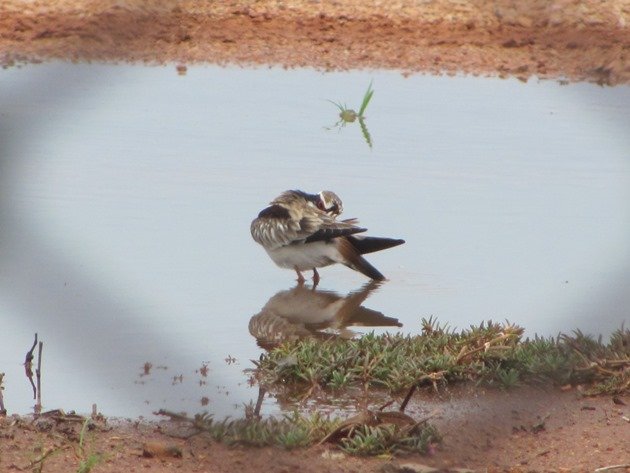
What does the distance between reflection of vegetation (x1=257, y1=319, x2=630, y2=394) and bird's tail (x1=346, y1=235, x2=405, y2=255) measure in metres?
1.71

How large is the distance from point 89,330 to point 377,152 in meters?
6.94

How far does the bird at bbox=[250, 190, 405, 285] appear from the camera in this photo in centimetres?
697

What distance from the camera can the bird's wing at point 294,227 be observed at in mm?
7000

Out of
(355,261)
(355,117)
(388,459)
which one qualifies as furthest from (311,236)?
(388,459)

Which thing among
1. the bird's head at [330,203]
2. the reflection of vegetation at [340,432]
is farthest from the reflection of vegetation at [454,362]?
the bird's head at [330,203]

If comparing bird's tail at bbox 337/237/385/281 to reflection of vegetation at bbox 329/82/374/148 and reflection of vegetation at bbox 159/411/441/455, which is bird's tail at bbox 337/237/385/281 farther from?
reflection of vegetation at bbox 159/411/441/455

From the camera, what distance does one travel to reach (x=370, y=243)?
687cm

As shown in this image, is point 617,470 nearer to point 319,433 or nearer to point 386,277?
point 319,433

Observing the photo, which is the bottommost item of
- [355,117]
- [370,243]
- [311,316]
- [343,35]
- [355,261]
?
[311,316]

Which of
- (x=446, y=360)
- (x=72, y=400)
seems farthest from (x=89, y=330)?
(x=446, y=360)

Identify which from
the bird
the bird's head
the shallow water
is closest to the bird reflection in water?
the shallow water

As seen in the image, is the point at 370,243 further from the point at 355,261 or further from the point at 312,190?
the point at 312,190

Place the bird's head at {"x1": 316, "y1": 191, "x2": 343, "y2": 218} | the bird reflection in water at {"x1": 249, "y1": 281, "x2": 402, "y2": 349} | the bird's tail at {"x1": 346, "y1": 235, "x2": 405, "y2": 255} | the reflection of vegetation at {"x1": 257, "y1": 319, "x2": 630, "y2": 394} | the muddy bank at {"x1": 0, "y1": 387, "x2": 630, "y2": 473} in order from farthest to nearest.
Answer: the bird's head at {"x1": 316, "y1": 191, "x2": 343, "y2": 218} → the bird's tail at {"x1": 346, "y1": 235, "x2": 405, "y2": 255} → the bird reflection in water at {"x1": 249, "y1": 281, "x2": 402, "y2": 349} → the reflection of vegetation at {"x1": 257, "y1": 319, "x2": 630, "y2": 394} → the muddy bank at {"x1": 0, "y1": 387, "x2": 630, "y2": 473}

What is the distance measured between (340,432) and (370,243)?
9.36ft
